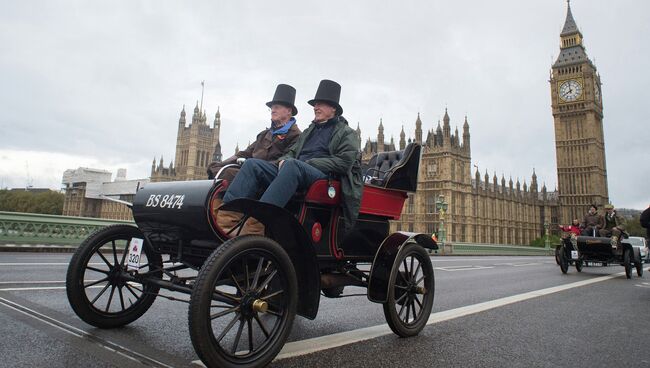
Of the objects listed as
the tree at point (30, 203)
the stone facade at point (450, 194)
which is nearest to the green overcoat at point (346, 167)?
the stone facade at point (450, 194)

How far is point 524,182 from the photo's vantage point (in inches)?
2618

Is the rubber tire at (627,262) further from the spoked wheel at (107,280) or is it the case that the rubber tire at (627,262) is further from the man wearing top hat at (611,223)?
the spoked wheel at (107,280)

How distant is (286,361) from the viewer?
210 cm

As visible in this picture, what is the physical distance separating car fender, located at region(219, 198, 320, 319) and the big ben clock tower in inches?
2730

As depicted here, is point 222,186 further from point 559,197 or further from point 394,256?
point 559,197

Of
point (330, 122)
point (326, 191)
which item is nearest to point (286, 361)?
point (326, 191)

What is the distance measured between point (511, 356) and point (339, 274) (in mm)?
1175

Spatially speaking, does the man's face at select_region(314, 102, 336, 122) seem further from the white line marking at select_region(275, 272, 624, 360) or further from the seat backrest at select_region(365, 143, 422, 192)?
the white line marking at select_region(275, 272, 624, 360)

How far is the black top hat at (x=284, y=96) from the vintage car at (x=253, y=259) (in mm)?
970

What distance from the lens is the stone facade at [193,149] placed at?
7988cm

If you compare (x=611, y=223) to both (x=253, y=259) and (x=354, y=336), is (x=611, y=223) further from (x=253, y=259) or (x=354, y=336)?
(x=253, y=259)

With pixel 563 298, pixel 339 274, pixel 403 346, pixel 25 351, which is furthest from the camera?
pixel 563 298

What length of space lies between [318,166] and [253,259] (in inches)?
27.3

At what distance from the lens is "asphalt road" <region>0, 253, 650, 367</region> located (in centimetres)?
208
